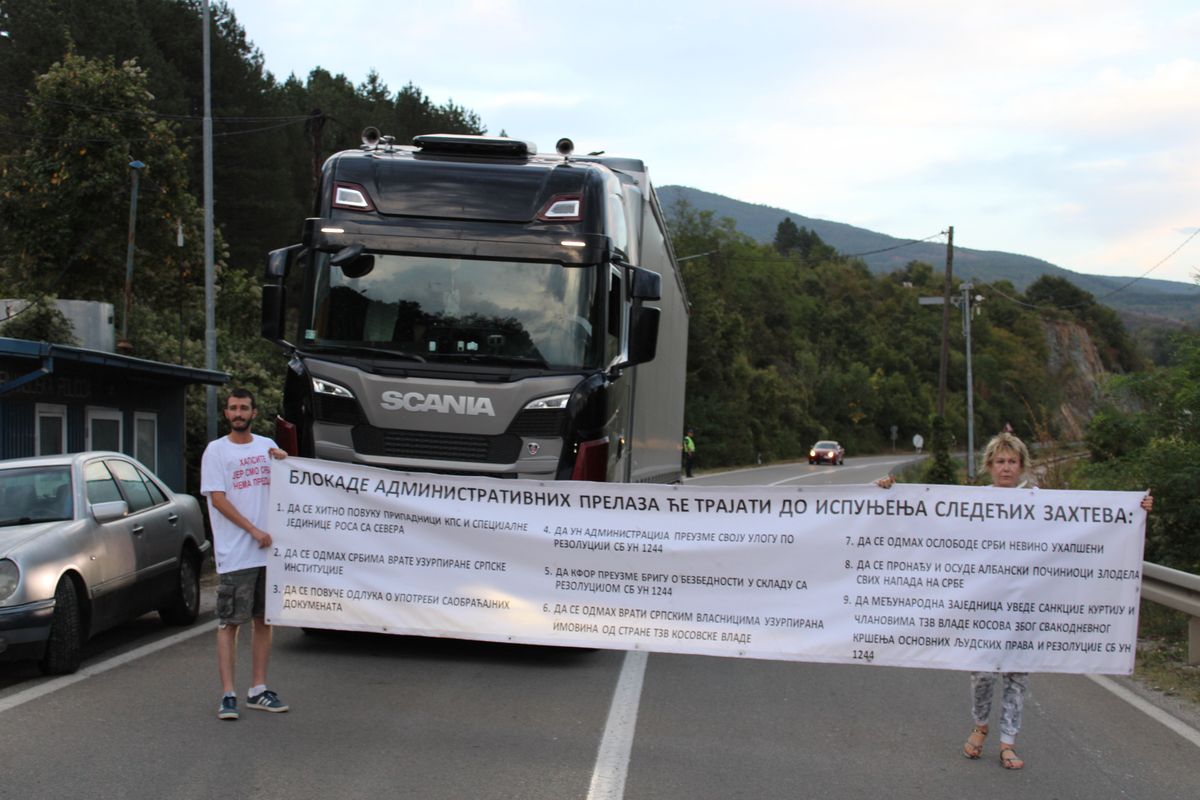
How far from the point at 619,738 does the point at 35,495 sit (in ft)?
16.5

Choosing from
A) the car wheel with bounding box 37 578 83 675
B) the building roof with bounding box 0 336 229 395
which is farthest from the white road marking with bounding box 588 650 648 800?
the building roof with bounding box 0 336 229 395

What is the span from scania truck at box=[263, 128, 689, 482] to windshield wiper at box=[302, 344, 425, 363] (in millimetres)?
12

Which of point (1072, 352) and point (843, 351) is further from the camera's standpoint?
point (1072, 352)

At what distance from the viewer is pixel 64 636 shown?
8547mm

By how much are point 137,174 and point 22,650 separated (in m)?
19.8

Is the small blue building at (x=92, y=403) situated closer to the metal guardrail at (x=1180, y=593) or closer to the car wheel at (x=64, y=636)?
the car wheel at (x=64, y=636)

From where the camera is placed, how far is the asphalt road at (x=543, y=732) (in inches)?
244

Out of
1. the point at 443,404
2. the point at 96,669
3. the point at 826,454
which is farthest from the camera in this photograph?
the point at 826,454

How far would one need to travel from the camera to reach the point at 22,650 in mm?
8211

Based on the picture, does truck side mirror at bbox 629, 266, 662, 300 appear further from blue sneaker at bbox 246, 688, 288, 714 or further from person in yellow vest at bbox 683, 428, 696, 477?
person in yellow vest at bbox 683, 428, 696, 477

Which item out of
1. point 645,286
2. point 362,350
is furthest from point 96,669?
point 645,286

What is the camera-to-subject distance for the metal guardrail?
34.1 ft

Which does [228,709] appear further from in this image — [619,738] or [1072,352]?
[1072,352]

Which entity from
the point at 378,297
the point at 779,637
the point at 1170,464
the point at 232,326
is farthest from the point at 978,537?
the point at 232,326
